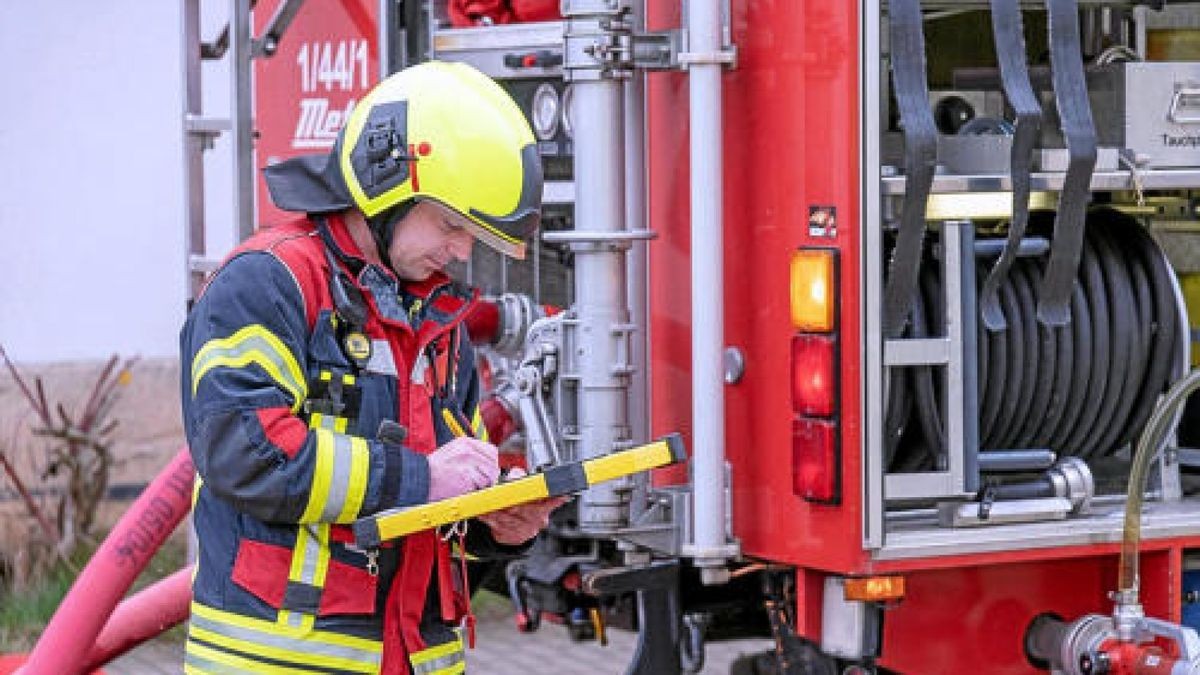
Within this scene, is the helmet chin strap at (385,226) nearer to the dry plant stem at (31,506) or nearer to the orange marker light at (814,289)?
the orange marker light at (814,289)

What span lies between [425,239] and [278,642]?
0.67 meters

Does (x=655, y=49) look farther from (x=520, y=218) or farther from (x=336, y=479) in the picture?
(x=336, y=479)

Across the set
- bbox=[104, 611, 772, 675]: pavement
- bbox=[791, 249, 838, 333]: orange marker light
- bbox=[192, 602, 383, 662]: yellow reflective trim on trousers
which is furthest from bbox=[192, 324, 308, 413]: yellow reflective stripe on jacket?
bbox=[104, 611, 772, 675]: pavement

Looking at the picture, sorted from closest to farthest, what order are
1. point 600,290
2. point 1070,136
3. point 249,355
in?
point 249,355
point 1070,136
point 600,290

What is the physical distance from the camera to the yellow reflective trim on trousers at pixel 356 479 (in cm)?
394

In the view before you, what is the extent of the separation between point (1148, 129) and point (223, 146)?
526 cm

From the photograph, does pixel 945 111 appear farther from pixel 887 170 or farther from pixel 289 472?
pixel 289 472

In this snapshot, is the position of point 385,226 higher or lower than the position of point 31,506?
higher

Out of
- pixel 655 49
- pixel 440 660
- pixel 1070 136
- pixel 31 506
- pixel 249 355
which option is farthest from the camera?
pixel 31 506

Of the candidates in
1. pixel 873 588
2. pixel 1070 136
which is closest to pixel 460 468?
pixel 873 588

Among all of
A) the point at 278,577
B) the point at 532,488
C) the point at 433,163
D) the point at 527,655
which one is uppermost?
the point at 433,163

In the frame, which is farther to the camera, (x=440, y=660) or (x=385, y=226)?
(x=440, y=660)

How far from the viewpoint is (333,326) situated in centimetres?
404

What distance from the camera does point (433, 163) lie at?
4004 millimetres
